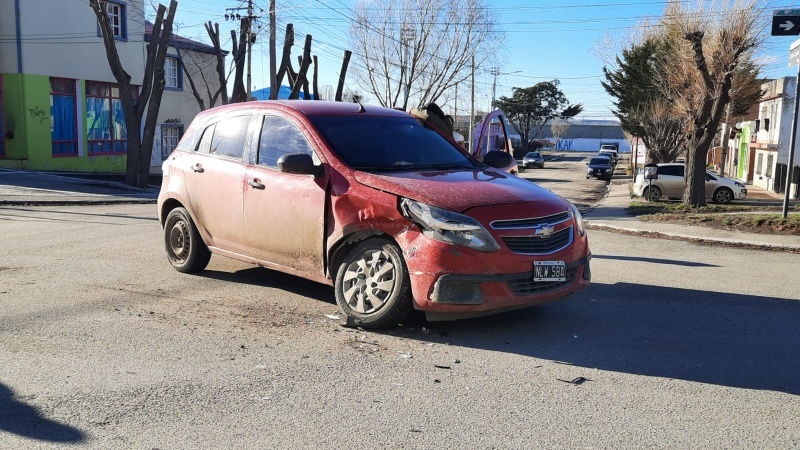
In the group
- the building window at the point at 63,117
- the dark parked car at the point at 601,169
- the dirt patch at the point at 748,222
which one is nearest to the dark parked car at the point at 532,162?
the dark parked car at the point at 601,169

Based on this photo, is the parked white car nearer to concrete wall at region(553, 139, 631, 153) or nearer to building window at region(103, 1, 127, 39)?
building window at region(103, 1, 127, 39)

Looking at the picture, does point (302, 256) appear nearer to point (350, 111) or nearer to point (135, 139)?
point (350, 111)

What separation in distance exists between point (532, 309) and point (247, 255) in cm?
271

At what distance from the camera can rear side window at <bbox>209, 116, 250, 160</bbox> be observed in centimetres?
706

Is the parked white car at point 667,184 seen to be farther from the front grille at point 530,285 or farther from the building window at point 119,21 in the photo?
the building window at point 119,21

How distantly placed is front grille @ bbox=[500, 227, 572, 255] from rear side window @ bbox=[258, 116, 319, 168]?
6.54 feet

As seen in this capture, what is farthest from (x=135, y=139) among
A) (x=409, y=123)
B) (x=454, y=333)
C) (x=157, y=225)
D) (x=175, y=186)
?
(x=454, y=333)

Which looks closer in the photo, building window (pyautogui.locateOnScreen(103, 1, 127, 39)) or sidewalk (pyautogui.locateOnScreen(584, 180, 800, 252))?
sidewalk (pyautogui.locateOnScreen(584, 180, 800, 252))

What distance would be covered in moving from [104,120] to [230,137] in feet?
94.7

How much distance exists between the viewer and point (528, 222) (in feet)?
18.2

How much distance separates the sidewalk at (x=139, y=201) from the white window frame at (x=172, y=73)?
13.1 metres

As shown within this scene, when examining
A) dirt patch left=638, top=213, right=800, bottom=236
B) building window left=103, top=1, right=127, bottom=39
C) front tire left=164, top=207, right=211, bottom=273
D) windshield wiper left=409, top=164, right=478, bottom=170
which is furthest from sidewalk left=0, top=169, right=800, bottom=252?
building window left=103, top=1, right=127, bottom=39

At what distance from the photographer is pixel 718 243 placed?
453 inches

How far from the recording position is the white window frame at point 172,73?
124ft
